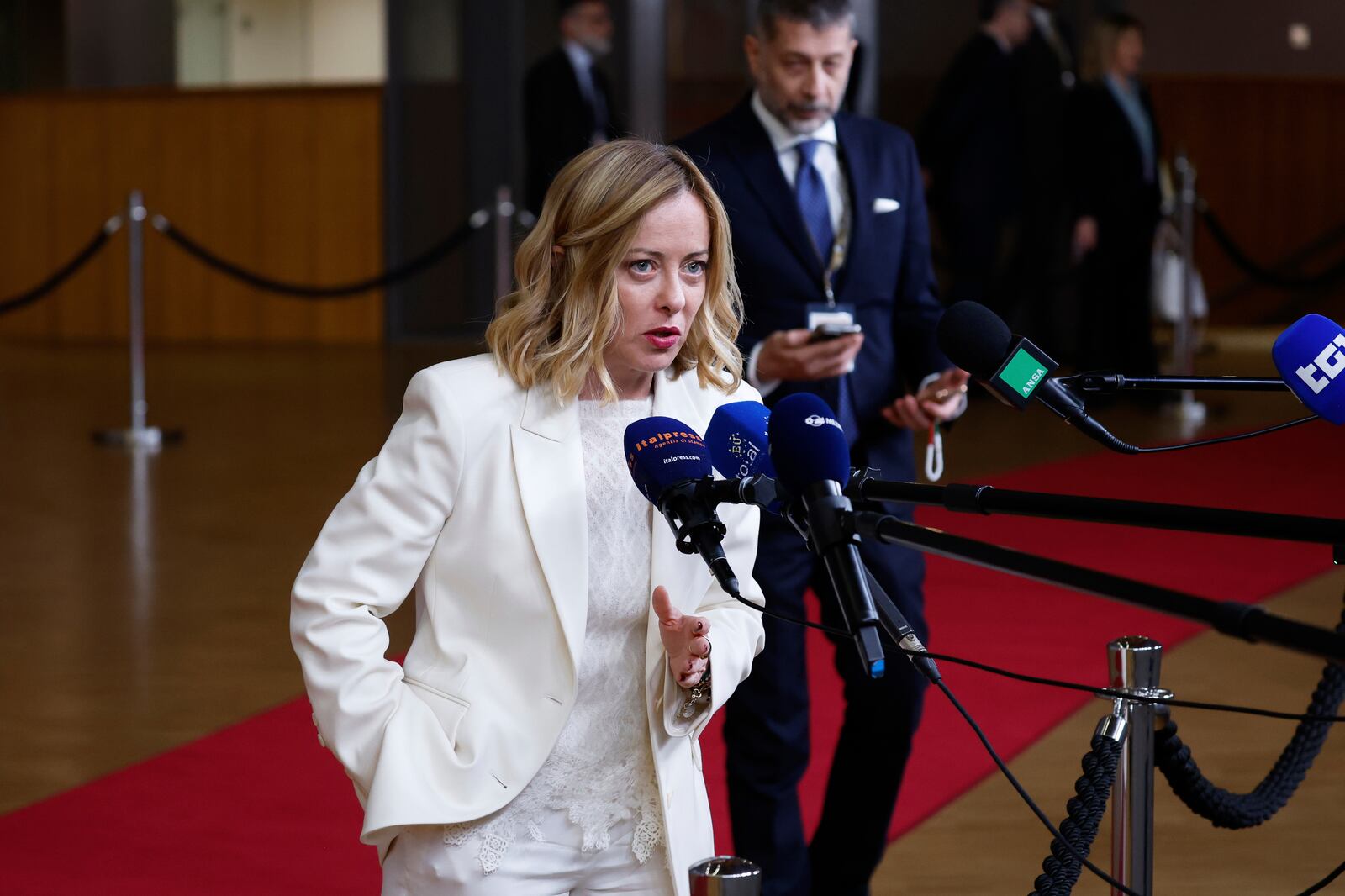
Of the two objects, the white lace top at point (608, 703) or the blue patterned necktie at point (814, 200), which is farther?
the blue patterned necktie at point (814, 200)

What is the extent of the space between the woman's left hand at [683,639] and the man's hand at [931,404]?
111 centimetres

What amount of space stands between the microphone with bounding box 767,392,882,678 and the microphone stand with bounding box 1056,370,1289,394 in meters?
0.35

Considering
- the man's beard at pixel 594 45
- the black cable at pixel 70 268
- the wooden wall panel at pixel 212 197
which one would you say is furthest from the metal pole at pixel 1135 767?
the wooden wall panel at pixel 212 197

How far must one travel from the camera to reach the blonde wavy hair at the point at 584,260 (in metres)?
2.00

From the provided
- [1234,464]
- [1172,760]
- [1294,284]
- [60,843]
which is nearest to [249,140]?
[1294,284]

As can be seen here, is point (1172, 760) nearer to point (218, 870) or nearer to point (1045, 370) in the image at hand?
point (1045, 370)

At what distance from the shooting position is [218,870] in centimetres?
330

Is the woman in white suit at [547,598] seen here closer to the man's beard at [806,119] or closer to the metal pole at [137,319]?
the man's beard at [806,119]

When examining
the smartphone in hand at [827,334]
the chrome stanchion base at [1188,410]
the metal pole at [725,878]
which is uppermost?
the smartphone in hand at [827,334]

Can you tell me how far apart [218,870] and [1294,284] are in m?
9.62

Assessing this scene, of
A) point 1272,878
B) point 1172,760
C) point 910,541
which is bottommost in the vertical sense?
point 1272,878

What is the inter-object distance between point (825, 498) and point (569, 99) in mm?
8590

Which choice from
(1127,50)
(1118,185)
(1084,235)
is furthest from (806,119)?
(1118,185)

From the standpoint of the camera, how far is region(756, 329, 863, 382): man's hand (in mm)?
2900
